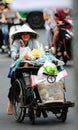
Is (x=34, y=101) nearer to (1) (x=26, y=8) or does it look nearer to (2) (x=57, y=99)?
(2) (x=57, y=99)

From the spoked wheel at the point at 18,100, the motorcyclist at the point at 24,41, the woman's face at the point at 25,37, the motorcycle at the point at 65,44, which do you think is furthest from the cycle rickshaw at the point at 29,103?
the motorcycle at the point at 65,44

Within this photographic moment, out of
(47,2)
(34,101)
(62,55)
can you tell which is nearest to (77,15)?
(47,2)

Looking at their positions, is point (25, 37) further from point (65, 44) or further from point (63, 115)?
point (65, 44)

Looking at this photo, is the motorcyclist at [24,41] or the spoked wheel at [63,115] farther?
the motorcyclist at [24,41]

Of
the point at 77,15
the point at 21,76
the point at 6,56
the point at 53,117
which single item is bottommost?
the point at 6,56

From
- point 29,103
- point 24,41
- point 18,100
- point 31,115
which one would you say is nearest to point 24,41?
point 24,41

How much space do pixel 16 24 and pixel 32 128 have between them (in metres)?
10.9

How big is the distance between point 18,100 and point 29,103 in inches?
16.1

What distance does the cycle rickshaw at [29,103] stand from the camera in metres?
7.90

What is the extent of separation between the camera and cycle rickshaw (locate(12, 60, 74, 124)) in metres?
7.90

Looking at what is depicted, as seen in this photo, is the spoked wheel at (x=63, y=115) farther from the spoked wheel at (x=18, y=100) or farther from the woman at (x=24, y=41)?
the woman at (x=24, y=41)

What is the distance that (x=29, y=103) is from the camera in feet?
26.4

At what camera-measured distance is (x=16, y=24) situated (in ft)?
61.4

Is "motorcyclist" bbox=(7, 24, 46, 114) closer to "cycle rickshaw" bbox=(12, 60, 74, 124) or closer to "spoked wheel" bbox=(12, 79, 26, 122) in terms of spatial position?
"spoked wheel" bbox=(12, 79, 26, 122)
